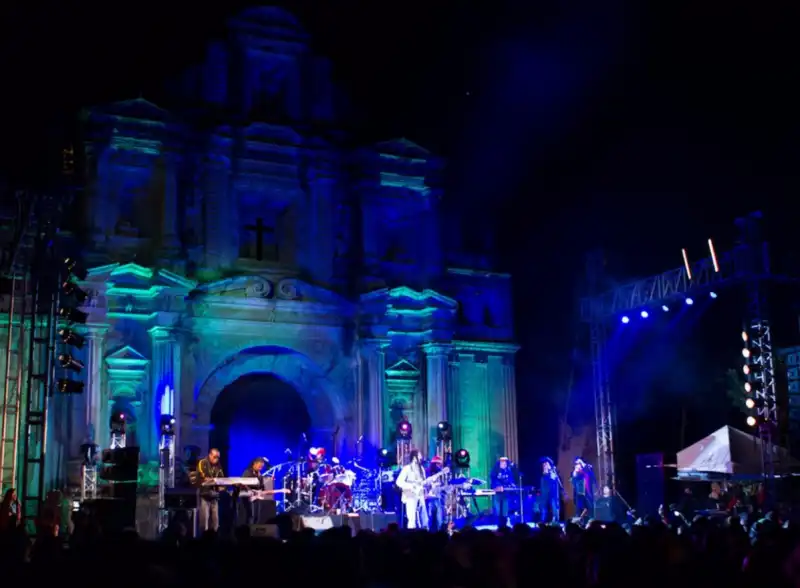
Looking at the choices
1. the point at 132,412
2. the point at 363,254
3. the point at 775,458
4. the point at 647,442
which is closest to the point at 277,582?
the point at 775,458

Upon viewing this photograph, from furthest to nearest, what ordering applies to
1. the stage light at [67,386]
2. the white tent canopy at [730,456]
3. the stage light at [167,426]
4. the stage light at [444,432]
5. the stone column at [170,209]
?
the stage light at [444,432] → the stone column at [170,209] → the stage light at [167,426] → the white tent canopy at [730,456] → the stage light at [67,386]

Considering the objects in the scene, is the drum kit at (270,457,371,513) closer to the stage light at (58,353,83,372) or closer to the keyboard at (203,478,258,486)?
the keyboard at (203,478,258,486)

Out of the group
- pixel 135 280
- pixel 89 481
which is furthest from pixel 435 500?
pixel 135 280

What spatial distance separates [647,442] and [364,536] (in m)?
25.9

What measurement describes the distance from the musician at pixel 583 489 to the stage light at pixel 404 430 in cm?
478

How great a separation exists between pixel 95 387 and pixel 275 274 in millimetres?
5984

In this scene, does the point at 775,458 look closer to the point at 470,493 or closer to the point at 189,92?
the point at 470,493

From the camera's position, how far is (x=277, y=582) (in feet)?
22.9

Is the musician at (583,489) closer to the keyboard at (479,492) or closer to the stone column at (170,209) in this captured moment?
the keyboard at (479,492)

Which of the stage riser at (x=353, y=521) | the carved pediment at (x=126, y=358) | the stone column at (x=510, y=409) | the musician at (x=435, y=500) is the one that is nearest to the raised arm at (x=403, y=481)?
the stage riser at (x=353, y=521)

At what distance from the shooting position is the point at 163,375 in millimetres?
25406

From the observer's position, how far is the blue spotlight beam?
77.2 ft

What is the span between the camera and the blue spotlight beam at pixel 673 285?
23.5 meters

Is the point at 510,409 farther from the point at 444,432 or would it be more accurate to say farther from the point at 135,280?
the point at 135,280
